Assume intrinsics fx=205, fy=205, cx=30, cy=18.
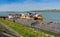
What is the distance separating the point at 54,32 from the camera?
29844mm

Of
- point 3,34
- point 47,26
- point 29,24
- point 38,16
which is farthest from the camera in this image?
point 38,16

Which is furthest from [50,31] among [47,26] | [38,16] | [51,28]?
[38,16]

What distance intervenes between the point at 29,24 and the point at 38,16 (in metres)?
10.5

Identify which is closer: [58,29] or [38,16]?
[58,29]

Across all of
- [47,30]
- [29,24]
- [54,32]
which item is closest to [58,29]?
[54,32]

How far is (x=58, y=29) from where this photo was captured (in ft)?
97.5

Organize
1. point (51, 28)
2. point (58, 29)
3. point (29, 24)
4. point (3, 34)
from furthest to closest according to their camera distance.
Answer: point (29, 24) → point (51, 28) → point (58, 29) → point (3, 34)

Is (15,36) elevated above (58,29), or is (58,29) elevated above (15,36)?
(15,36)

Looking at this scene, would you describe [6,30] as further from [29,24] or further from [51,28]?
[29,24]

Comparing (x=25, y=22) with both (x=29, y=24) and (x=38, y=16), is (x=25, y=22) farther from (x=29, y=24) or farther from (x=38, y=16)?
(x=38, y=16)

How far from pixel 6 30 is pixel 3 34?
0.30 meters

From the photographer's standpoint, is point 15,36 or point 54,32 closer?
point 15,36

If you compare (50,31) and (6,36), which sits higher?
(6,36)

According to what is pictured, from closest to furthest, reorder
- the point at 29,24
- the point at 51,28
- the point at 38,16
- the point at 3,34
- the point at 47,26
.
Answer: the point at 3,34
the point at 51,28
the point at 47,26
the point at 29,24
the point at 38,16
